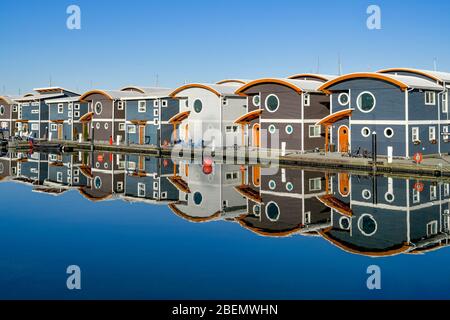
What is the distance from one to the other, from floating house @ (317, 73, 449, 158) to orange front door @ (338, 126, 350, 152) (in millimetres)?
88

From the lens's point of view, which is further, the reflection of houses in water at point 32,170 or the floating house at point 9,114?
the floating house at point 9,114

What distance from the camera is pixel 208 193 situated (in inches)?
1085

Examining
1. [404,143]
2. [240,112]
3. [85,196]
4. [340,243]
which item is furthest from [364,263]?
[240,112]

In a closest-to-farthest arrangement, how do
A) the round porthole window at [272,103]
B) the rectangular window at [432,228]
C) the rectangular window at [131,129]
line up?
the rectangular window at [432,228] → the round porthole window at [272,103] → the rectangular window at [131,129]

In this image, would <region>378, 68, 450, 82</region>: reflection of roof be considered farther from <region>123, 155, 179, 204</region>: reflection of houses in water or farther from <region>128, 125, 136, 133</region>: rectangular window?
<region>128, 125, 136, 133</region>: rectangular window

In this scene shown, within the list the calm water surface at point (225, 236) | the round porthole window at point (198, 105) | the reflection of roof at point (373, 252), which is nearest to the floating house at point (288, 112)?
the round porthole window at point (198, 105)

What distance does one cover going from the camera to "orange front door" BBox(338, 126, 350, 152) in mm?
39938

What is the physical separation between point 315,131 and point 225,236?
85.0 ft

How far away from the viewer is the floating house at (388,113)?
35625mm

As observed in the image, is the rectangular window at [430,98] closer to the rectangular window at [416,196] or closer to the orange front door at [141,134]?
the rectangular window at [416,196]

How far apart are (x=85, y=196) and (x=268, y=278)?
1700cm

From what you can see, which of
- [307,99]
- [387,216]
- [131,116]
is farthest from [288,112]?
[387,216]

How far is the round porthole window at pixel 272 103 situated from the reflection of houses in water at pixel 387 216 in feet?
49.0

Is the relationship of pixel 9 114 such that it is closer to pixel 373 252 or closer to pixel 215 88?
pixel 215 88
